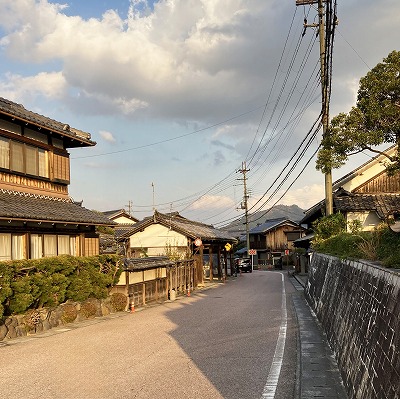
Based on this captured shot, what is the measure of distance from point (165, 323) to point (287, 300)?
8673 mm

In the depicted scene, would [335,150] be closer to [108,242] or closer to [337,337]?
[337,337]

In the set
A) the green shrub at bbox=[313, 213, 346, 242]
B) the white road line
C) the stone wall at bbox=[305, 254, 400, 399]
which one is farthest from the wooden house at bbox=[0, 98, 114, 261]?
the stone wall at bbox=[305, 254, 400, 399]

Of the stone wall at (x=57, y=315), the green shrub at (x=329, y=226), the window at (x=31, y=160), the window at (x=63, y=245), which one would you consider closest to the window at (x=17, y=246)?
the window at (x=63, y=245)

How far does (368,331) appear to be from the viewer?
19.7ft

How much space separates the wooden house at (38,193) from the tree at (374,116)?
1128 centimetres

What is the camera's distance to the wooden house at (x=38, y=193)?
16.1 m

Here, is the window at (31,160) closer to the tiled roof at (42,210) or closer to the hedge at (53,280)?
the tiled roof at (42,210)

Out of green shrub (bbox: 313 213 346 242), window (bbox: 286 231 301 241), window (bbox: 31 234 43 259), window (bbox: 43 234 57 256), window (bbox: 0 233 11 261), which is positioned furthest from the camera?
window (bbox: 286 231 301 241)

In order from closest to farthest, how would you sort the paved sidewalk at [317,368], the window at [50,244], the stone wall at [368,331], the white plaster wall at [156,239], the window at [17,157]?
the stone wall at [368,331] < the paved sidewalk at [317,368] < the window at [17,157] < the window at [50,244] < the white plaster wall at [156,239]

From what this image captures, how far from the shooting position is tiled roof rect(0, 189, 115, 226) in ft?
49.5

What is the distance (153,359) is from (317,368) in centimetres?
384

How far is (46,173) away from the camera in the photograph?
64.7ft

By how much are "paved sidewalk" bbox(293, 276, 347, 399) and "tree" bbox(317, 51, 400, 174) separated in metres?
7.79

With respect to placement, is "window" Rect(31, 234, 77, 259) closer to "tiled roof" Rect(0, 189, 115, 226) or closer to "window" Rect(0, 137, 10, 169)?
"tiled roof" Rect(0, 189, 115, 226)
